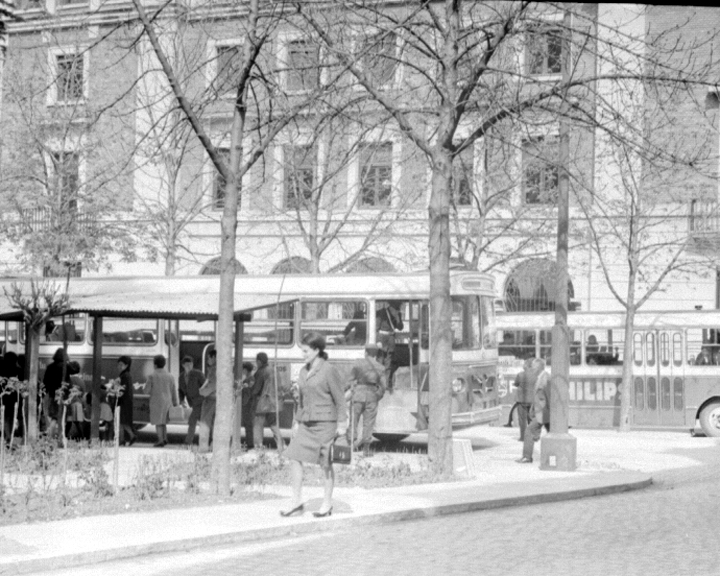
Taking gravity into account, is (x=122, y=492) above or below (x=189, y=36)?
below

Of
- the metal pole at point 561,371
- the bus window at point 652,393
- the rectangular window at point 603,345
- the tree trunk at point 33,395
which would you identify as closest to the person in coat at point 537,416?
the metal pole at point 561,371

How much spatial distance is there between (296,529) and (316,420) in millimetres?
1125

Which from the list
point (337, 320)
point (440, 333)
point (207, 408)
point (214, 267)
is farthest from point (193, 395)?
point (214, 267)

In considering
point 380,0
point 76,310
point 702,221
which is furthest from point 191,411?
point 702,221

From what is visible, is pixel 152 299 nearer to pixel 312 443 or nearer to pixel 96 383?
pixel 96 383

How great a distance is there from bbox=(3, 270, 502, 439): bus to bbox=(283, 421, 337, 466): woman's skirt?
9.66 meters

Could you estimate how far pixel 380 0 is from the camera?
882 inches

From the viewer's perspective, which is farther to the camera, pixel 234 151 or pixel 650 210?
pixel 650 210

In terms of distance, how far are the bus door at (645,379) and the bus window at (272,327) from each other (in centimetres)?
1026

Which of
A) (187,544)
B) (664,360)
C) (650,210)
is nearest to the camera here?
(187,544)

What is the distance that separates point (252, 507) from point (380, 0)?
11275mm

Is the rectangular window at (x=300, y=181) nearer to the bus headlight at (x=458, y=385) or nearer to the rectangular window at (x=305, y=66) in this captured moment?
the rectangular window at (x=305, y=66)

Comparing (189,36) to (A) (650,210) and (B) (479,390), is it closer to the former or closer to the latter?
(A) (650,210)

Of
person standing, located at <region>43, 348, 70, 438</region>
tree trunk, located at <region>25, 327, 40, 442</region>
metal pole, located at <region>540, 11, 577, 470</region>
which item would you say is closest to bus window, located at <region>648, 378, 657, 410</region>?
metal pole, located at <region>540, 11, 577, 470</region>
